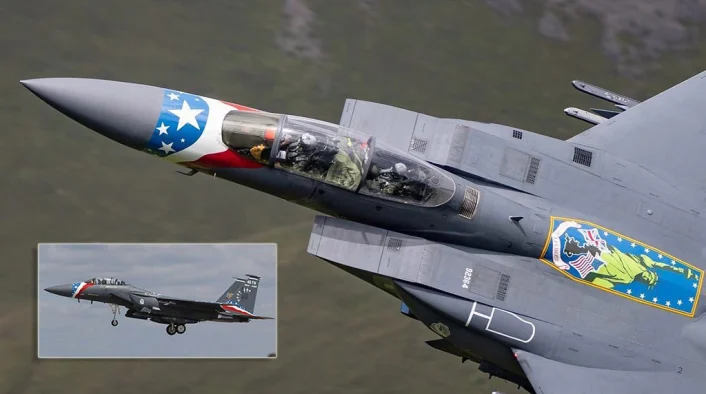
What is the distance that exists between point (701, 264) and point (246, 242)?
5184 mm

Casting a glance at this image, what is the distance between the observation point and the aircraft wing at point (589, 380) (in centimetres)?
702

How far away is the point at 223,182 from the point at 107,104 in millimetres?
3368

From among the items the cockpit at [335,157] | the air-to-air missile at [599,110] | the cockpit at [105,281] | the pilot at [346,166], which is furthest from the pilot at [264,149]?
the air-to-air missile at [599,110]

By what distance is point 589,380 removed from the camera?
7.14 metres

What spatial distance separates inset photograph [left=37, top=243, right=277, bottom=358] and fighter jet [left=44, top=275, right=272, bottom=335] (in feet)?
0.04

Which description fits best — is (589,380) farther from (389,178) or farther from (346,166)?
(346,166)

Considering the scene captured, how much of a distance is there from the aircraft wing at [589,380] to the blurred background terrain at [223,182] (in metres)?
2.73

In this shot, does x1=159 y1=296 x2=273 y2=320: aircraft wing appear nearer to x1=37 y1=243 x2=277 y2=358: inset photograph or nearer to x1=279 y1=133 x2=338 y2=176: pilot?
x1=37 y1=243 x2=277 y2=358: inset photograph

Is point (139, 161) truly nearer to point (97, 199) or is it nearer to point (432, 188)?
point (97, 199)

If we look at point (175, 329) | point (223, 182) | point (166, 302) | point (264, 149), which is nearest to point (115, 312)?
point (166, 302)

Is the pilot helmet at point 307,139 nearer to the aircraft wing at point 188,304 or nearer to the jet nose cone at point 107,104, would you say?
the jet nose cone at point 107,104

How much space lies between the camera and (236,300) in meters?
9.17

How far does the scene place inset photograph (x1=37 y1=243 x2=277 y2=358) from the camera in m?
9.07

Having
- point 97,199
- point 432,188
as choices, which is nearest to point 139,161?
point 97,199
